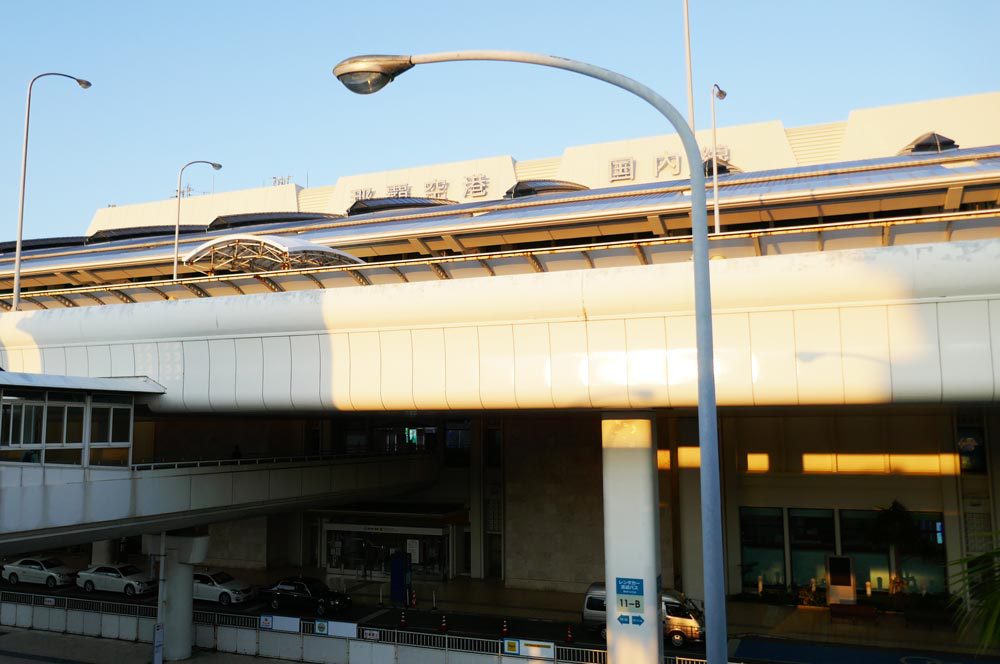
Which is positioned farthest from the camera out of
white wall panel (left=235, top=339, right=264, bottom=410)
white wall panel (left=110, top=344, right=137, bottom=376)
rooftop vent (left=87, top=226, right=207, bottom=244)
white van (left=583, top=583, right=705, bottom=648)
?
rooftop vent (left=87, top=226, right=207, bottom=244)

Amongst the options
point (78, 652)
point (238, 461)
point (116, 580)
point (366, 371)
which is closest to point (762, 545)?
point (366, 371)

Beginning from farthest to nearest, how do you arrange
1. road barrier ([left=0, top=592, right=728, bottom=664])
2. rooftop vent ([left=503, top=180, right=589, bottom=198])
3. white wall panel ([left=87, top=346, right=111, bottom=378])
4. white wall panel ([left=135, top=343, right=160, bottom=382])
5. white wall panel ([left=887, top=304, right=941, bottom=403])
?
rooftop vent ([left=503, top=180, right=589, bottom=198]) < white wall panel ([left=87, top=346, right=111, bottom=378]) < white wall panel ([left=135, top=343, right=160, bottom=382]) < road barrier ([left=0, top=592, right=728, bottom=664]) < white wall panel ([left=887, top=304, right=941, bottom=403])

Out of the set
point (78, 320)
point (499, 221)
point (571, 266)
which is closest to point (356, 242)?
point (499, 221)

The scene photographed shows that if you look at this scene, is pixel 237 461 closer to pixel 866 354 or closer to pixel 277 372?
pixel 277 372

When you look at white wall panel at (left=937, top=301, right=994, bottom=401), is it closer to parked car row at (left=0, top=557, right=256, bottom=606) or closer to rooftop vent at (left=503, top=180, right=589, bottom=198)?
parked car row at (left=0, top=557, right=256, bottom=606)

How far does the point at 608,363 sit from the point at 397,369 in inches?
210

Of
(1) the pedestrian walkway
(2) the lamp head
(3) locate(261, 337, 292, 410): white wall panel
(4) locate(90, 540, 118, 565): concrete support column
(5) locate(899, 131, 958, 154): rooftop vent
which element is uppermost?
(5) locate(899, 131, 958, 154): rooftop vent

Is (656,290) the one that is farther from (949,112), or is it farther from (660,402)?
(949,112)

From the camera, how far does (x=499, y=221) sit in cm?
3594

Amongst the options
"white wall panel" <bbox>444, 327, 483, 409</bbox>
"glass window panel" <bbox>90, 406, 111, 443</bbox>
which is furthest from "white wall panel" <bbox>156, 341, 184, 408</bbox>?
"white wall panel" <bbox>444, 327, 483, 409</bbox>

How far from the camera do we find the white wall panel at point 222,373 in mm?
21094

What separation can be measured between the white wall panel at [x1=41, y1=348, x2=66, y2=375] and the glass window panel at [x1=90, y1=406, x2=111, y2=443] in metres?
3.61

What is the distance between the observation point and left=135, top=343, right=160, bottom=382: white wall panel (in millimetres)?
22141

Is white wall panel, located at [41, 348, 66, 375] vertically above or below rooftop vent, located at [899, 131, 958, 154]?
below
